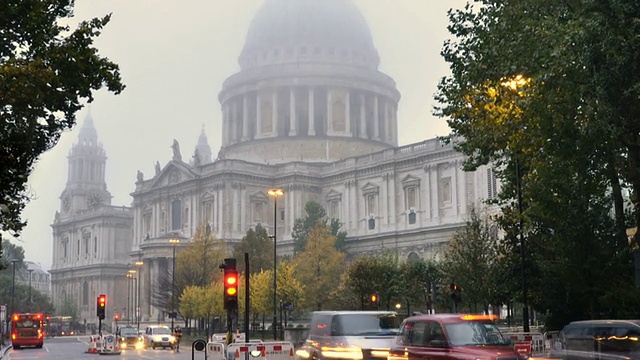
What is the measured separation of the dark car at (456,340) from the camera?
17234 mm

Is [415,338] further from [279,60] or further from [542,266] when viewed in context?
[279,60]

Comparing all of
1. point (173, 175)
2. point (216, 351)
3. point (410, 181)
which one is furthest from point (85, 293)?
point (216, 351)

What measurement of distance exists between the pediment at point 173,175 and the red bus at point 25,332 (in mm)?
46127

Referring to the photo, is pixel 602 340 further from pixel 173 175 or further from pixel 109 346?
pixel 173 175

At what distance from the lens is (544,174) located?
1208 inches

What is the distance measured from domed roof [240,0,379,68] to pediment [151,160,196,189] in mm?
27236

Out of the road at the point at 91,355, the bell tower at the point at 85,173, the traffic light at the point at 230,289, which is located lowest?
the road at the point at 91,355

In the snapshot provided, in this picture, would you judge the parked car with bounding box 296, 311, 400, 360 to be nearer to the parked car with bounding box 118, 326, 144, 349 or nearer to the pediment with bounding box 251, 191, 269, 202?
the parked car with bounding box 118, 326, 144, 349

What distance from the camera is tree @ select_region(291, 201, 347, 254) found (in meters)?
94.9

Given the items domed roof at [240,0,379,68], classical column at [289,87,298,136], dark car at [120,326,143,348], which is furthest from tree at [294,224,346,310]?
domed roof at [240,0,379,68]

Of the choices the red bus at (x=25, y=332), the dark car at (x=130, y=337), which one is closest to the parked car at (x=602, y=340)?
the dark car at (x=130, y=337)

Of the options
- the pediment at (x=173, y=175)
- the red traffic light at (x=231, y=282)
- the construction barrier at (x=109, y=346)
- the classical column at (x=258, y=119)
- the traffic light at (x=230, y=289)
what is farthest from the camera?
the classical column at (x=258, y=119)

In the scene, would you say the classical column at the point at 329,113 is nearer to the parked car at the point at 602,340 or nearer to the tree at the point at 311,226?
the tree at the point at 311,226

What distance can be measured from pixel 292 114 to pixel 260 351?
10056 cm
